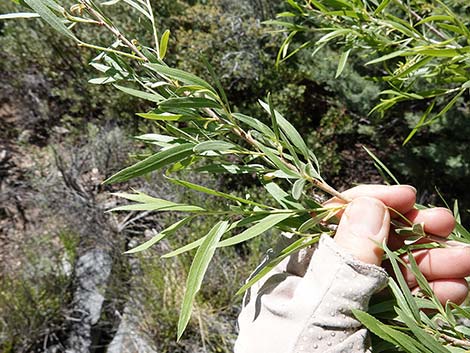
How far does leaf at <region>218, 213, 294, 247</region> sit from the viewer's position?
1.58 ft

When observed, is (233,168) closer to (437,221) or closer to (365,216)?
(365,216)

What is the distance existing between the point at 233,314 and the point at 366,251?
173 cm

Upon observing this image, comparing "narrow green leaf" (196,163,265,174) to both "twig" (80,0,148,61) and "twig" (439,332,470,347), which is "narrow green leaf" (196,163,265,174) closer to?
"twig" (80,0,148,61)

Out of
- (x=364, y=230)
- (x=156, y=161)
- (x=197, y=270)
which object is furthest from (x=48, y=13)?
(x=364, y=230)

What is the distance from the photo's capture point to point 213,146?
47 cm

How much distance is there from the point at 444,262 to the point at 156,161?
14.8 inches

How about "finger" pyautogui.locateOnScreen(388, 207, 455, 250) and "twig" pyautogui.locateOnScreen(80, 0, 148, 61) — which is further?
"finger" pyautogui.locateOnScreen(388, 207, 455, 250)

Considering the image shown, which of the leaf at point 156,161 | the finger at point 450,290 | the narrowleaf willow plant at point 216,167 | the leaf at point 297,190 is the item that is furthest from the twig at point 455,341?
the leaf at point 156,161

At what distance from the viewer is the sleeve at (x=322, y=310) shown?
491 mm

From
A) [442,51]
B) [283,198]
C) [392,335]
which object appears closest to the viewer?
[392,335]

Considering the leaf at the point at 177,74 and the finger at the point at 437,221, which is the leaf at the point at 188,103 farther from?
the finger at the point at 437,221

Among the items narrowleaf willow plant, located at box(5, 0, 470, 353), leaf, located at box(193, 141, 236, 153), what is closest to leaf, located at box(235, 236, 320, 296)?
narrowleaf willow plant, located at box(5, 0, 470, 353)

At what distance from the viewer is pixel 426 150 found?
257 cm

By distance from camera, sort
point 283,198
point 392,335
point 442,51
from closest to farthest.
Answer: point 392,335, point 283,198, point 442,51
